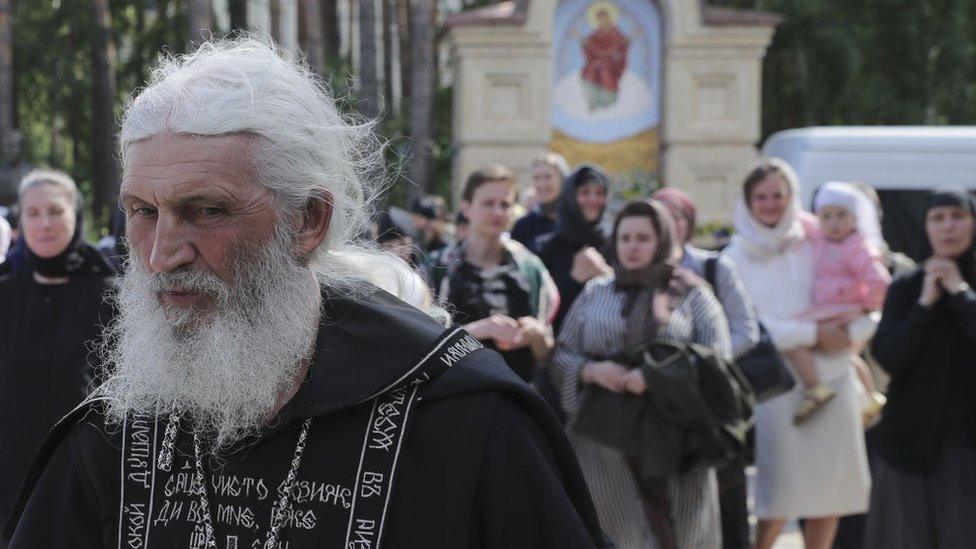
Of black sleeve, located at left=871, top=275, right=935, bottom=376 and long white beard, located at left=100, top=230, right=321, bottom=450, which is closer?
long white beard, located at left=100, top=230, right=321, bottom=450

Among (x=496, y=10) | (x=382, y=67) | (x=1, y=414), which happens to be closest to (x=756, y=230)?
(x=1, y=414)

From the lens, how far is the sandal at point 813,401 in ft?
22.2

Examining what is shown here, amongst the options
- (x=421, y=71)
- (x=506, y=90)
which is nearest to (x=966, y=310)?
(x=421, y=71)

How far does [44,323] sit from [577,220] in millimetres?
2656

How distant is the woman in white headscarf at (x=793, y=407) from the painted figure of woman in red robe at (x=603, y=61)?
47.9 feet

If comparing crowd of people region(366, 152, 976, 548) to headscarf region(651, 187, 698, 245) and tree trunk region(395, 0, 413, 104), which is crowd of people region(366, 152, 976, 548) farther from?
tree trunk region(395, 0, 413, 104)

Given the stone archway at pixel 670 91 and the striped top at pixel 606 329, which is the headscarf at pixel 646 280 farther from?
the stone archway at pixel 670 91

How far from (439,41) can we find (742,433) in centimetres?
2437

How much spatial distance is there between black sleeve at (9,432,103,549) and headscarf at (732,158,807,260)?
5102 mm

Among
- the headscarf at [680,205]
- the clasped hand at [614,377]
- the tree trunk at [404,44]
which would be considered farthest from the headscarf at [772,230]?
the tree trunk at [404,44]

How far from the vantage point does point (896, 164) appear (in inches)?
408

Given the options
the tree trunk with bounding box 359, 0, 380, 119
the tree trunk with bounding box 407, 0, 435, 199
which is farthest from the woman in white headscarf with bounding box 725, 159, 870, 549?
the tree trunk with bounding box 407, 0, 435, 199

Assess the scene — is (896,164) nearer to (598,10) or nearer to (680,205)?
(680,205)

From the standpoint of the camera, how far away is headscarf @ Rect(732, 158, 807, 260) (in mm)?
6848
